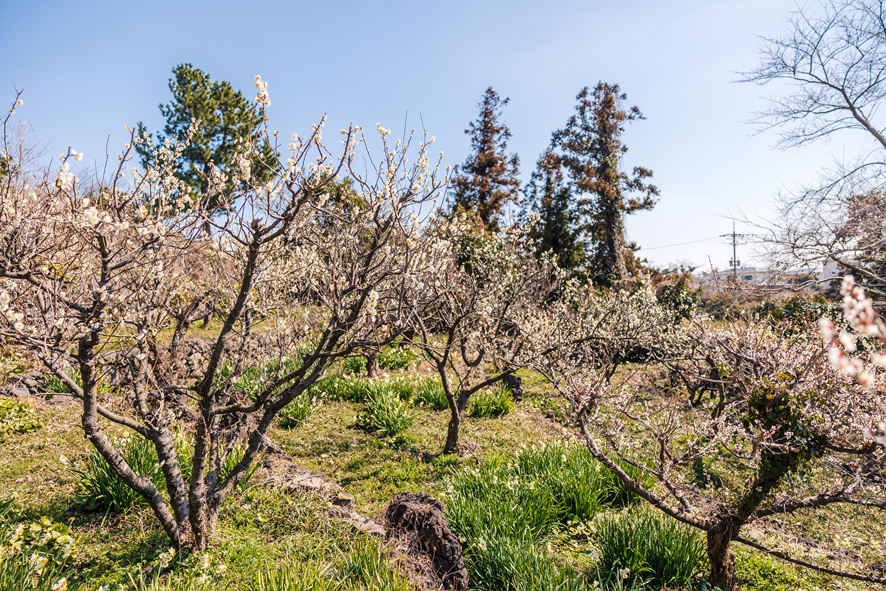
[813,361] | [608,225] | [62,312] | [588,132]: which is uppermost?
[588,132]

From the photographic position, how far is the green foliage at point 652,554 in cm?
379

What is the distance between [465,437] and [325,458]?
2.17 m

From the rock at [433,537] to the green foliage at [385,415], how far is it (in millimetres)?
3054

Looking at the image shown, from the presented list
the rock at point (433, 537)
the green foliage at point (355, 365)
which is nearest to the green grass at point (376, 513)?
the rock at point (433, 537)

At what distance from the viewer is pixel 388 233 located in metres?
3.77

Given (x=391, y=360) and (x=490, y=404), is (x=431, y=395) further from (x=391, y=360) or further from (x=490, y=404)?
(x=391, y=360)

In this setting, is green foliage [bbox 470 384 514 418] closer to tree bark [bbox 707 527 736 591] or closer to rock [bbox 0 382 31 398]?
tree bark [bbox 707 527 736 591]

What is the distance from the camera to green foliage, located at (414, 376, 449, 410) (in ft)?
27.6

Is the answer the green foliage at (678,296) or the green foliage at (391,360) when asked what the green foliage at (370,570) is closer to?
the green foliage at (391,360)

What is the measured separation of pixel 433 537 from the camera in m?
3.71

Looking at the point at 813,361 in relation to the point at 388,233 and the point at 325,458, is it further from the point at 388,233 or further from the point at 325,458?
the point at 325,458

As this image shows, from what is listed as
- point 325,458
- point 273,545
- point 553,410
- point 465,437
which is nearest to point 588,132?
point 553,410

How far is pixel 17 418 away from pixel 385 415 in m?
4.92

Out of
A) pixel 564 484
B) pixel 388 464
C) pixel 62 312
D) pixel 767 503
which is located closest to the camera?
pixel 62 312
